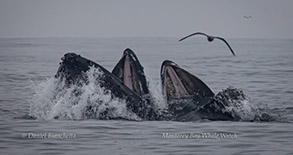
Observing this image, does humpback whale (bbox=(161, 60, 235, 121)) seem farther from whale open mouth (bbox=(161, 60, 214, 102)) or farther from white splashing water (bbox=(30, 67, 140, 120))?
white splashing water (bbox=(30, 67, 140, 120))

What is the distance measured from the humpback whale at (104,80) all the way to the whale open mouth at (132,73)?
496 millimetres

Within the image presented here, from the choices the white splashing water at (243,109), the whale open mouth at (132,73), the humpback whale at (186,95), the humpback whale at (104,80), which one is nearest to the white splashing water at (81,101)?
the humpback whale at (104,80)

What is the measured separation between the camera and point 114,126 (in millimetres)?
14117

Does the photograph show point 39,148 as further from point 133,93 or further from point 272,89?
point 272,89

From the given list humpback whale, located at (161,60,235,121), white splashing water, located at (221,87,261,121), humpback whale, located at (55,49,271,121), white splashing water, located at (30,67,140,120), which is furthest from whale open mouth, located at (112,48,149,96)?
white splashing water, located at (221,87,261,121)

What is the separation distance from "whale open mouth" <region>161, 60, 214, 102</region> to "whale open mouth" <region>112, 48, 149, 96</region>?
445 millimetres

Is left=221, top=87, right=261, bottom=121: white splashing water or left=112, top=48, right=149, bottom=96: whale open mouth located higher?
→ left=112, top=48, right=149, bottom=96: whale open mouth

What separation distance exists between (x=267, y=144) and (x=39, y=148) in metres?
3.98

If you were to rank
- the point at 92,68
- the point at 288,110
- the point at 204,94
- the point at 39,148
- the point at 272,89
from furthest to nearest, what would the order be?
the point at 272,89, the point at 288,110, the point at 204,94, the point at 92,68, the point at 39,148

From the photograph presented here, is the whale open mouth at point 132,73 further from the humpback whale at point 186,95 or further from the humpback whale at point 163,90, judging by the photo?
the humpback whale at point 186,95

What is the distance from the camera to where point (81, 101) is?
47.3 ft

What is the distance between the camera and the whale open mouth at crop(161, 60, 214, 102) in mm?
14906

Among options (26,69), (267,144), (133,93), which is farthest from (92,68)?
(26,69)

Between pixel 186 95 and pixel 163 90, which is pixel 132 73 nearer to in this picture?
pixel 163 90
